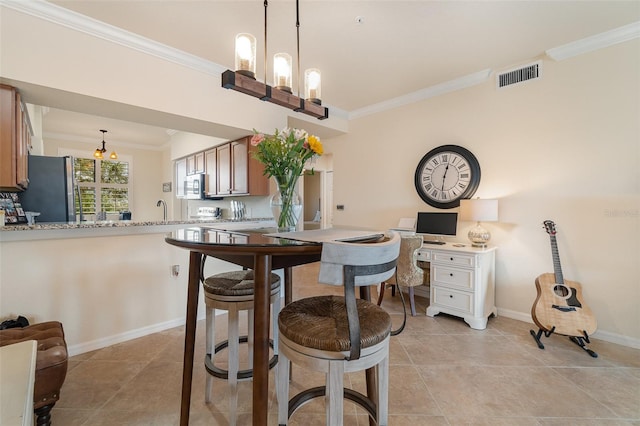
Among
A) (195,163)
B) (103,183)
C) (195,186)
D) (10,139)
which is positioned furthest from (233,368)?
(103,183)

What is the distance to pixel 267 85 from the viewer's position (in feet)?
4.98

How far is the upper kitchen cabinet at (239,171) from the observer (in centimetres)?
346

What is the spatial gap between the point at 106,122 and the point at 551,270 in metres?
6.77

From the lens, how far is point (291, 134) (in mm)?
1501

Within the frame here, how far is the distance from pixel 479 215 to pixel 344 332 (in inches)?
96.2

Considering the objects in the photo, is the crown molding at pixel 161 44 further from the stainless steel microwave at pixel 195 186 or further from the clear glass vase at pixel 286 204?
the stainless steel microwave at pixel 195 186

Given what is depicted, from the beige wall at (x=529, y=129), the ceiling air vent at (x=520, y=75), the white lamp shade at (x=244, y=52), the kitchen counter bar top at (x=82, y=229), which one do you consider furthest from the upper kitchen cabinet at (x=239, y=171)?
the ceiling air vent at (x=520, y=75)

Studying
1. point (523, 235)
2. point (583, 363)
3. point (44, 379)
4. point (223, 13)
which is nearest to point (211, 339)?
point (44, 379)

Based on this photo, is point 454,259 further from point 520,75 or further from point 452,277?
point 520,75

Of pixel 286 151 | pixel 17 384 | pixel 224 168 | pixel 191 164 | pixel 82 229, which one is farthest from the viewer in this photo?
pixel 191 164

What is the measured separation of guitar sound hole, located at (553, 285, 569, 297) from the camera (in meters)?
2.39

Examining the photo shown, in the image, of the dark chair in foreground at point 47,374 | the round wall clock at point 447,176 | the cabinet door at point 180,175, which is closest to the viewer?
the dark chair in foreground at point 47,374

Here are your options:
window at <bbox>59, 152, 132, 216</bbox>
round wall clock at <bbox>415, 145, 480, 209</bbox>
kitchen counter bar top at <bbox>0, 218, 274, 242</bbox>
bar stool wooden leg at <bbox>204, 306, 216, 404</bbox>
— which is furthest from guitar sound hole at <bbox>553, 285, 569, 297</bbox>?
window at <bbox>59, 152, 132, 216</bbox>

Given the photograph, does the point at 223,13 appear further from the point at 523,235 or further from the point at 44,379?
the point at 523,235
